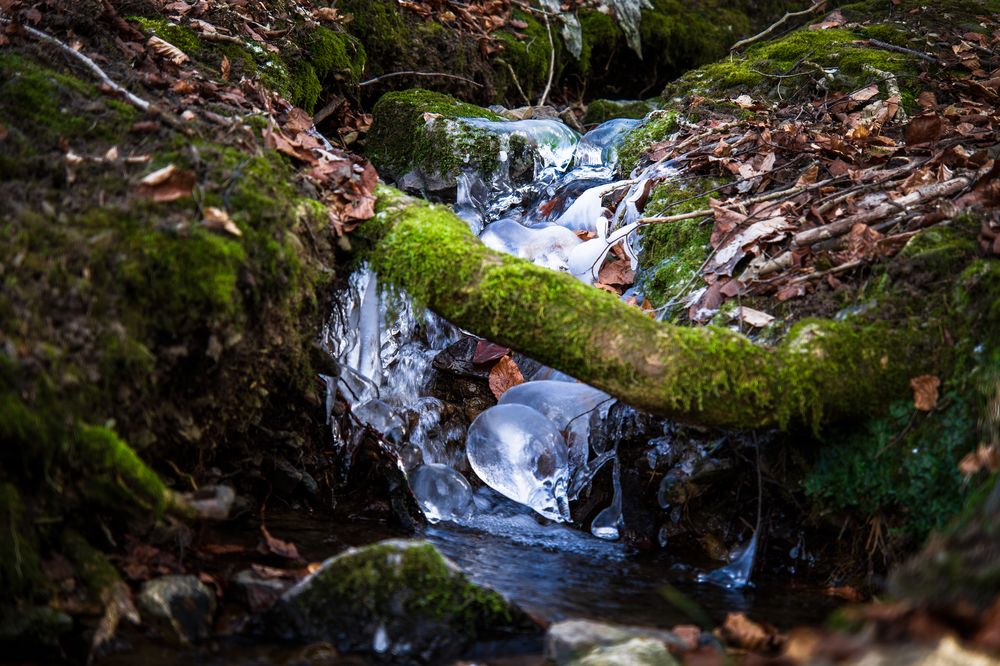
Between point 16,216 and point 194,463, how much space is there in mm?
1270

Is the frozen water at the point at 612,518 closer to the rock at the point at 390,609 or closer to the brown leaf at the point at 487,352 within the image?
the brown leaf at the point at 487,352

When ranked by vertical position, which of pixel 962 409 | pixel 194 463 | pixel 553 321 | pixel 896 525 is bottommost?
pixel 896 525

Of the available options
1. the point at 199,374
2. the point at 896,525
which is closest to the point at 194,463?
the point at 199,374

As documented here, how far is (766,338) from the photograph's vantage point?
421cm

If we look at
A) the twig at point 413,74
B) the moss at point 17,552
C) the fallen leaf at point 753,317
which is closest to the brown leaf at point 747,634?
the fallen leaf at point 753,317

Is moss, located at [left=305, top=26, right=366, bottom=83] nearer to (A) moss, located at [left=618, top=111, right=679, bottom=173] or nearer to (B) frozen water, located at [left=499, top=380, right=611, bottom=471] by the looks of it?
(A) moss, located at [left=618, top=111, right=679, bottom=173]

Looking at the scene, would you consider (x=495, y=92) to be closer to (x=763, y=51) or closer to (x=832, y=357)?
(x=763, y=51)

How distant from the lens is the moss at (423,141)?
6.87 m

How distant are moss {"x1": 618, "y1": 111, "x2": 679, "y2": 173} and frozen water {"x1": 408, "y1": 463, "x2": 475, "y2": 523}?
10.6ft

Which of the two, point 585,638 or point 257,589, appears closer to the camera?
point 585,638

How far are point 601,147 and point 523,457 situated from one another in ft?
11.6

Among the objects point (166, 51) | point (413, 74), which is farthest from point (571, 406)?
point (413, 74)

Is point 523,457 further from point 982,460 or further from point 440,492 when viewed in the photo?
point 982,460

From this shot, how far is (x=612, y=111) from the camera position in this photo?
870cm
